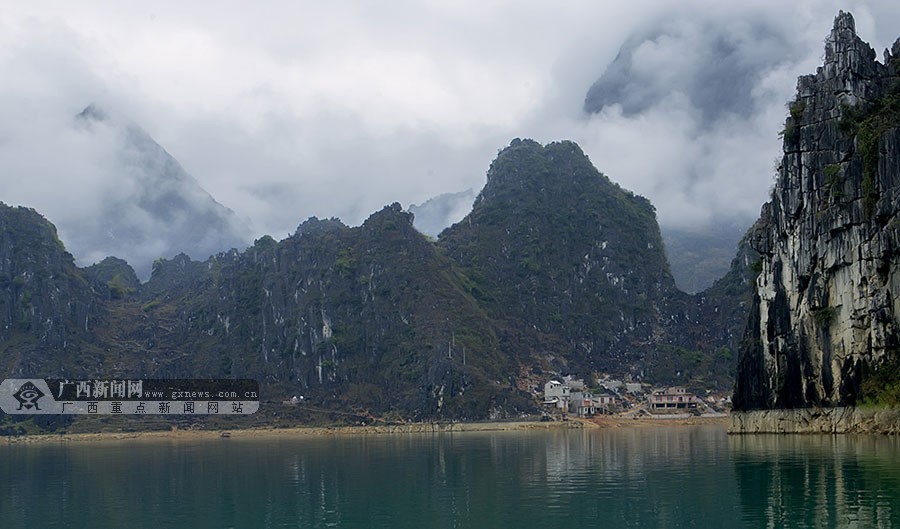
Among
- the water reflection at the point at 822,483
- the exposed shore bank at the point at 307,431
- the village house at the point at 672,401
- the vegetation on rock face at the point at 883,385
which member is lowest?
the exposed shore bank at the point at 307,431

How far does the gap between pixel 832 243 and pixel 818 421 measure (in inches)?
658

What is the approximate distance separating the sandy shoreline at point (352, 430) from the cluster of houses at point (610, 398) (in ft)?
24.2

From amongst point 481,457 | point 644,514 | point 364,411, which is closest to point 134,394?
point 364,411

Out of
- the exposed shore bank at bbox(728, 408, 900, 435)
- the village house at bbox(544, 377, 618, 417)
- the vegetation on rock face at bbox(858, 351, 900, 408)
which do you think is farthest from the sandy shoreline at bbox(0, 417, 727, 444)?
the vegetation on rock face at bbox(858, 351, 900, 408)

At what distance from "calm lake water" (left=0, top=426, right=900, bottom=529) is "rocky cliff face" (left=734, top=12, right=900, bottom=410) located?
832cm

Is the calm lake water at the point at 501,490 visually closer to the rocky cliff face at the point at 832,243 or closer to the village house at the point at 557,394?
the rocky cliff face at the point at 832,243

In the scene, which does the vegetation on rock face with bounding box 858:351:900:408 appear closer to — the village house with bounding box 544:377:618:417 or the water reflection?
the water reflection

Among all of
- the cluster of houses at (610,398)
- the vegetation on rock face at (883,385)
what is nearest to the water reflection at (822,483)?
the vegetation on rock face at (883,385)

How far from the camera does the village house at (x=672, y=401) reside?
179 meters

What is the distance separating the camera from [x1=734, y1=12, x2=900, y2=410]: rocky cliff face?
8162cm

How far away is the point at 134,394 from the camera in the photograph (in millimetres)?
176125

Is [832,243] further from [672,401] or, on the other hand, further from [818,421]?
[672,401]

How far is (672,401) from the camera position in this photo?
180 metres

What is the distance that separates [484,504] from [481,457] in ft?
123
